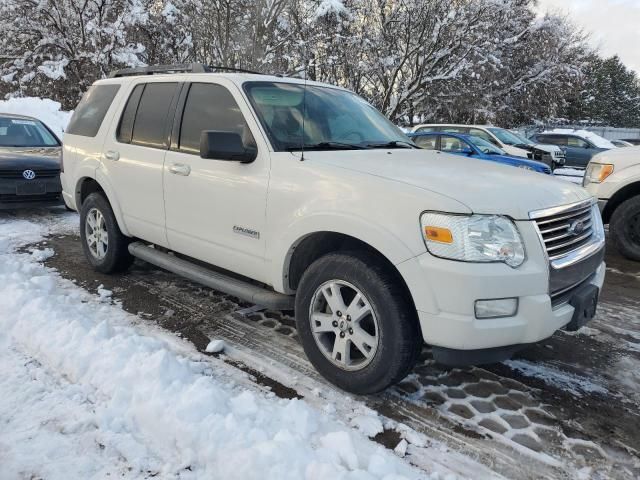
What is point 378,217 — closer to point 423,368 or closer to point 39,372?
point 423,368

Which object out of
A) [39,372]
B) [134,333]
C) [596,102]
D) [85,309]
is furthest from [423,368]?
[596,102]

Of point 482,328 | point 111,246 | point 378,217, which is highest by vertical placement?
point 378,217

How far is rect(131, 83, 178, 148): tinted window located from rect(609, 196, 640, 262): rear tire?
551 centimetres

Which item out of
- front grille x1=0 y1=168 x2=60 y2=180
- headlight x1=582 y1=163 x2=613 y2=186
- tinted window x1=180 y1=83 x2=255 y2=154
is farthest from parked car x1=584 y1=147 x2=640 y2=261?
front grille x1=0 y1=168 x2=60 y2=180

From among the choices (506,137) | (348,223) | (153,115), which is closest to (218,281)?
(348,223)

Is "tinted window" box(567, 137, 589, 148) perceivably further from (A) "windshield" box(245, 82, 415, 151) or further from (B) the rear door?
(B) the rear door

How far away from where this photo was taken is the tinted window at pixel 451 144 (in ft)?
39.1

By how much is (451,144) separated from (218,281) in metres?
9.43

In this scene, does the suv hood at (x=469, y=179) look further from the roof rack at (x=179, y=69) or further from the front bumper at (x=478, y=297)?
the roof rack at (x=179, y=69)

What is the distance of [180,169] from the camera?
3936 mm

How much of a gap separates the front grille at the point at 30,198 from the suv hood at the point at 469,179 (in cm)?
606

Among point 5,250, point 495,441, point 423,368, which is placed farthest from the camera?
point 5,250

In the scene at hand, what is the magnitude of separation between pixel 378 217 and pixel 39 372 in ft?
7.48

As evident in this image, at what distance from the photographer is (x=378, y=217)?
2.76 meters
